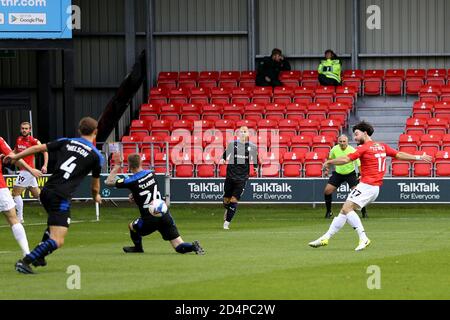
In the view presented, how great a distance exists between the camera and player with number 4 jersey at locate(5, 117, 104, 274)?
51.3ft

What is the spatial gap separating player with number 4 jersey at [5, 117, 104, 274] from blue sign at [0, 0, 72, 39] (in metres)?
15.6

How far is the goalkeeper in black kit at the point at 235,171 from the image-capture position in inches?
990

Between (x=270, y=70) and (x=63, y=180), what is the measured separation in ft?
73.5

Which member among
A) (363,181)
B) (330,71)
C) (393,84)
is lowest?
(363,181)

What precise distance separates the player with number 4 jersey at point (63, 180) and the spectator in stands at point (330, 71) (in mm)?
21722

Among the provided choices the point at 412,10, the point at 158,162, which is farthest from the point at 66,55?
the point at 412,10

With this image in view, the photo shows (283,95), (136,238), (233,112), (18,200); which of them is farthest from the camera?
(283,95)

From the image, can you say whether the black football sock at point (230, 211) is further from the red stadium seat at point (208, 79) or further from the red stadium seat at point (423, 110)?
the red stadium seat at point (208, 79)

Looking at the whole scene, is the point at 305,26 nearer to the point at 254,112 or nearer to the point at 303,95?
the point at 303,95

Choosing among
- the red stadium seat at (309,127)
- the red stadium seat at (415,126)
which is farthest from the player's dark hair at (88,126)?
the red stadium seat at (415,126)

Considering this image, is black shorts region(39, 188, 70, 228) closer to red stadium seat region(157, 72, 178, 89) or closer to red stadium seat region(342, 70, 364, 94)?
red stadium seat region(342, 70, 364, 94)

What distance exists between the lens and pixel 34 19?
31078 millimetres

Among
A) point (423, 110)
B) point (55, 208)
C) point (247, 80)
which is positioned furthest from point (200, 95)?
point (55, 208)

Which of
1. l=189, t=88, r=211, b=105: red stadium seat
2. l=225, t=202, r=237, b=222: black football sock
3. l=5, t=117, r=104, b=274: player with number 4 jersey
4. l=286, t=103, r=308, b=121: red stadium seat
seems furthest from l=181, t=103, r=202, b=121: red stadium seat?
l=5, t=117, r=104, b=274: player with number 4 jersey
